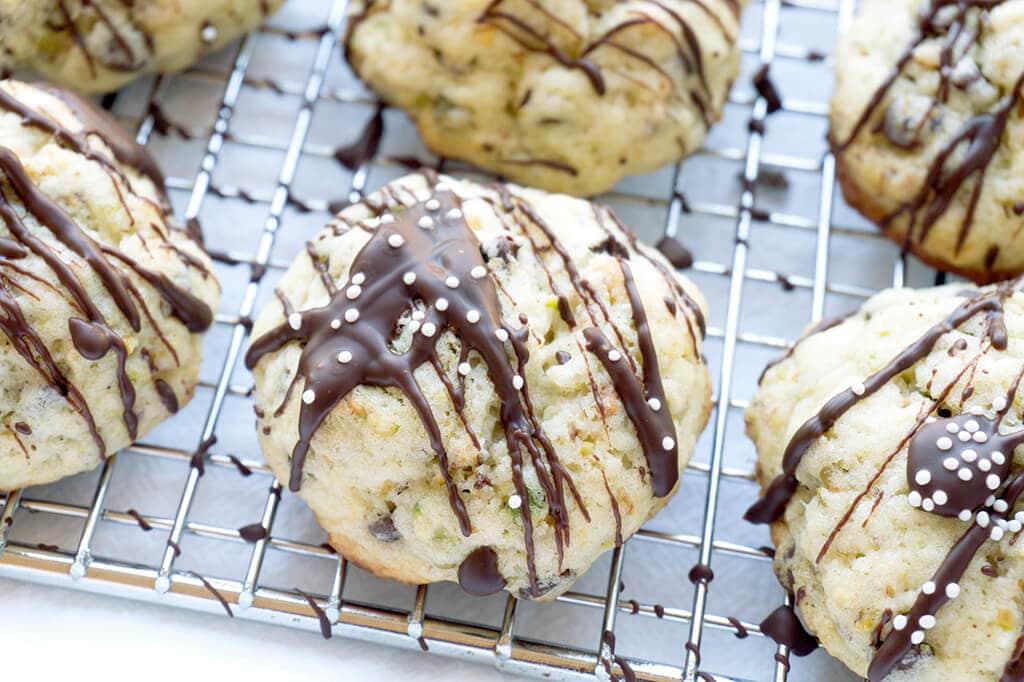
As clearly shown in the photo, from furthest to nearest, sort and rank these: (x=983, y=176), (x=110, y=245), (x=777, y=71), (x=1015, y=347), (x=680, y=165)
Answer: (x=777, y=71)
(x=680, y=165)
(x=983, y=176)
(x=110, y=245)
(x=1015, y=347)

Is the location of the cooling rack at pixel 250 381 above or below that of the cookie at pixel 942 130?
below

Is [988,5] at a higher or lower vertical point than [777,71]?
higher

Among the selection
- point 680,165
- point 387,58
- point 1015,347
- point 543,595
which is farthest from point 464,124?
point 1015,347

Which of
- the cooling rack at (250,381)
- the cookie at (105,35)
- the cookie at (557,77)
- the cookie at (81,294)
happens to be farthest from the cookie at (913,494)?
the cookie at (105,35)

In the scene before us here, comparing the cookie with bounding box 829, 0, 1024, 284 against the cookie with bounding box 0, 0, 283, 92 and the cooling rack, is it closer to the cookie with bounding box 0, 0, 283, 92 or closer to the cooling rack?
the cooling rack

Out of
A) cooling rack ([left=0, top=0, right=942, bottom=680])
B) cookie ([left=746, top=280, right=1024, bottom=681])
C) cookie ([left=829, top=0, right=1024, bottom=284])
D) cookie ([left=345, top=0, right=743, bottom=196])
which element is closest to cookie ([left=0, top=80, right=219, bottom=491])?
cooling rack ([left=0, top=0, right=942, bottom=680])

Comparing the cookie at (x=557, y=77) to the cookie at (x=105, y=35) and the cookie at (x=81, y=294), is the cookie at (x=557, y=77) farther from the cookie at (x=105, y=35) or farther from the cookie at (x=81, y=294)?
the cookie at (x=81, y=294)

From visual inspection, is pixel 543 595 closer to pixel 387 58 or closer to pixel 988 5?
pixel 387 58
